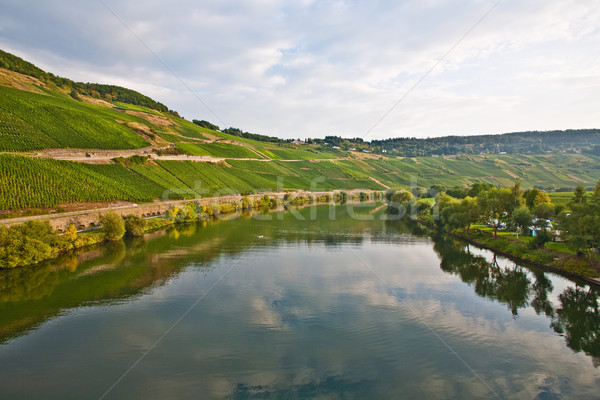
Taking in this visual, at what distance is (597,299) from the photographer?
30.1 metres

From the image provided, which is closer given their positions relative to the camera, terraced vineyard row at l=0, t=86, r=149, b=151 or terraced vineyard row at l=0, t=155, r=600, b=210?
terraced vineyard row at l=0, t=155, r=600, b=210

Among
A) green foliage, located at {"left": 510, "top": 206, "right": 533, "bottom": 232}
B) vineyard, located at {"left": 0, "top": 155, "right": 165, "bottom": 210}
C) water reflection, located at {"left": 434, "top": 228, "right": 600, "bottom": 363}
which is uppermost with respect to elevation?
vineyard, located at {"left": 0, "top": 155, "right": 165, "bottom": 210}

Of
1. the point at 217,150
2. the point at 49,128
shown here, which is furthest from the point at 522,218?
the point at 217,150

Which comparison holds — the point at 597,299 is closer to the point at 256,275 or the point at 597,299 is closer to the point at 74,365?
the point at 256,275

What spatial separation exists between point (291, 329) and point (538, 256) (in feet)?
111

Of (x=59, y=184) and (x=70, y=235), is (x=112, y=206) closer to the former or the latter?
(x=59, y=184)

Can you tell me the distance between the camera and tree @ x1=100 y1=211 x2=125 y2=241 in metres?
48.8

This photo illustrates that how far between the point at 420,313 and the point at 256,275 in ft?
53.1

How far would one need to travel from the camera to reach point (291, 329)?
75.2ft

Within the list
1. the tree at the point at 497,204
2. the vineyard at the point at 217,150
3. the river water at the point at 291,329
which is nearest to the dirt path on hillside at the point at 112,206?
the river water at the point at 291,329

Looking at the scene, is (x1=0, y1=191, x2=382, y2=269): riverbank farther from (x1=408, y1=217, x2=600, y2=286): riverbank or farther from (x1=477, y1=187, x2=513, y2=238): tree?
(x1=477, y1=187, x2=513, y2=238): tree

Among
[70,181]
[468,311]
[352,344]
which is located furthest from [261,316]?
[70,181]

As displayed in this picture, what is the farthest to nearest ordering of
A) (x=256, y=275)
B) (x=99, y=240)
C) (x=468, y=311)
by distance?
(x=99, y=240) < (x=256, y=275) < (x=468, y=311)

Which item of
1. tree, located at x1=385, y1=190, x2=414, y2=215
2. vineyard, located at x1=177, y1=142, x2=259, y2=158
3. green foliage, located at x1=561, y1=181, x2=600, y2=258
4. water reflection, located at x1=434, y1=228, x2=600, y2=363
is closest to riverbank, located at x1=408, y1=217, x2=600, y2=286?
water reflection, located at x1=434, y1=228, x2=600, y2=363
